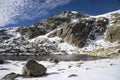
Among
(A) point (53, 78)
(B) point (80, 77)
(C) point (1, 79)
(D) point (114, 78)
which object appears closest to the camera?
(D) point (114, 78)

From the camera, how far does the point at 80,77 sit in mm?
29812

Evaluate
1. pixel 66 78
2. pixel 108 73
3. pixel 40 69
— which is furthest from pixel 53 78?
pixel 108 73

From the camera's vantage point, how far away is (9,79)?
32875 mm

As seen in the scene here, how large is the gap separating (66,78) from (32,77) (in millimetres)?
6316

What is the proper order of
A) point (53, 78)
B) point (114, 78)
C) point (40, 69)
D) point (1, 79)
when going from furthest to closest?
1. point (40, 69)
2. point (1, 79)
3. point (53, 78)
4. point (114, 78)

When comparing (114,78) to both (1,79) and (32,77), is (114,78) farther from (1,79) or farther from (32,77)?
(1,79)

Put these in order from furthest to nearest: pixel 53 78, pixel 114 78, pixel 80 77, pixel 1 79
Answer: pixel 1 79 < pixel 53 78 < pixel 80 77 < pixel 114 78

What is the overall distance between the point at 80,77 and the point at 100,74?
9.41 feet

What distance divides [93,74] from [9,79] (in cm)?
1185

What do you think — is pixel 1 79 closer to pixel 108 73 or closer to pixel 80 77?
pixel 80 77

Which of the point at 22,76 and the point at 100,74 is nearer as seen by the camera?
the point at 100,74

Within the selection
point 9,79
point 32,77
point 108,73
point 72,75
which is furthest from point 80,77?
point 9,79

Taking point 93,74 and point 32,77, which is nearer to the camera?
point 93,74

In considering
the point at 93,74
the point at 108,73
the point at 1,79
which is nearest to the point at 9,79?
the point at 1,79
